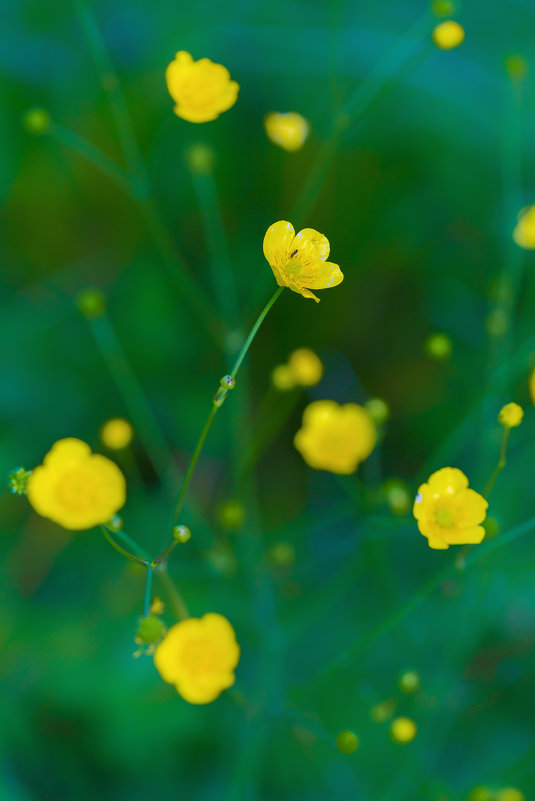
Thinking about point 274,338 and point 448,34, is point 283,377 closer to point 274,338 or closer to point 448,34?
point 274,338

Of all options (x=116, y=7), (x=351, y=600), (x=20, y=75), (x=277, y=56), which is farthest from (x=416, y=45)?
(x=351, y=600)

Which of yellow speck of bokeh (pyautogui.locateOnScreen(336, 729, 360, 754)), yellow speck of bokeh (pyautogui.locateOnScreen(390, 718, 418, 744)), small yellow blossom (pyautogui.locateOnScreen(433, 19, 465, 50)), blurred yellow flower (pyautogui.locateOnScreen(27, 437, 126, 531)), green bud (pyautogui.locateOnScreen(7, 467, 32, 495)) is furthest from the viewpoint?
small yellow blossom (pyautogui.locateOnScreen(433, 19, 465, 50))

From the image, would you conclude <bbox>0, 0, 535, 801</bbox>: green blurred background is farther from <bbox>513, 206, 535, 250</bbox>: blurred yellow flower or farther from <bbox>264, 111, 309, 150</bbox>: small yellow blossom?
<bbox>264, 111, 309, 150</bbox>: small yellow blossom

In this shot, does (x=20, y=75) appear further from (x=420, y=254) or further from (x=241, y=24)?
(x=420, y=254)

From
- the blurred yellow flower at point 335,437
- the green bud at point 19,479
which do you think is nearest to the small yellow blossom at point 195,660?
the green bud at point 19,479

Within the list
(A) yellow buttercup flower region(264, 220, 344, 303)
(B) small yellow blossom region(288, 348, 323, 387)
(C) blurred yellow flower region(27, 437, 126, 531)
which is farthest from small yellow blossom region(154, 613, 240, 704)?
(B) small yellow blossom region(288, 348, 323, 387)

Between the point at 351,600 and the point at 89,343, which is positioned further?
the point at 89,343
